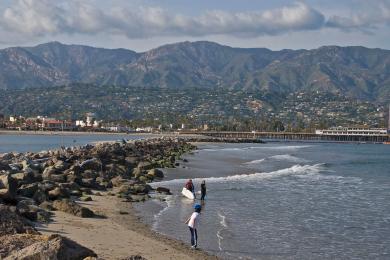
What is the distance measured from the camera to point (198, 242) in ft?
60.1

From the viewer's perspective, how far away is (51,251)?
9547 mm

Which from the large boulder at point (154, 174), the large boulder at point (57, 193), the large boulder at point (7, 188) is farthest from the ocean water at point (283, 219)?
the large boulder at point (7, 188)

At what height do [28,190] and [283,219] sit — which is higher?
[28,190]

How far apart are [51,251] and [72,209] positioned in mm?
11092

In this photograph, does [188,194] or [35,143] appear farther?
[35,143]

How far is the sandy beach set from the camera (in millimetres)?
15413

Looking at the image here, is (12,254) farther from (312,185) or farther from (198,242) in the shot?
(312,185)

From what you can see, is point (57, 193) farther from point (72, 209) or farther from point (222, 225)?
point (222, 225)

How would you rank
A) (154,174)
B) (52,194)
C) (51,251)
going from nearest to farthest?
(51,251), (52,194), (154,174)

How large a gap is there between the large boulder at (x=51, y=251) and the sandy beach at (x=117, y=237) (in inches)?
143

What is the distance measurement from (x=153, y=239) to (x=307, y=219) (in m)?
8.65

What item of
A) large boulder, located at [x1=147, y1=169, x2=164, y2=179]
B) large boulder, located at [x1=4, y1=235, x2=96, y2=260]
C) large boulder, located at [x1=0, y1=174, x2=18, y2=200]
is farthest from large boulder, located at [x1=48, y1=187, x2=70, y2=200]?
large boulder, located at [x1=147, y1=169, x2=164, y2=179]

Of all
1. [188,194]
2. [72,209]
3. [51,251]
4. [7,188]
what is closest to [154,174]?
[188,194]

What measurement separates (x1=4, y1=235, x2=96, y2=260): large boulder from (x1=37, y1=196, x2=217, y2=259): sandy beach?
3.63 m
